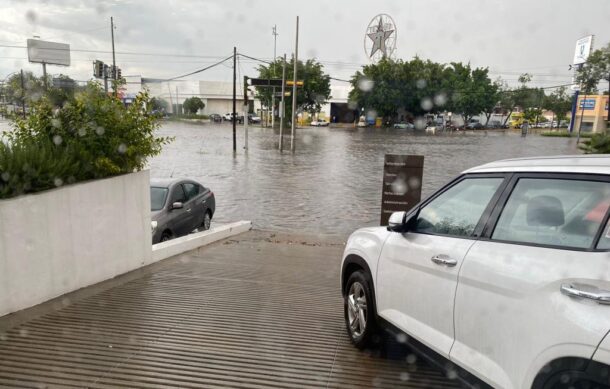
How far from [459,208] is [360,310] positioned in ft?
4.20

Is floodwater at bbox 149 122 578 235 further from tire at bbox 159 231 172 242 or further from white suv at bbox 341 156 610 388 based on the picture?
white suv at bbox 341 156 610 388

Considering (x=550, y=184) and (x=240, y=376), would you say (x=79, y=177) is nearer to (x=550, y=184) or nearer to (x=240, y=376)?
(x=240, y=376)

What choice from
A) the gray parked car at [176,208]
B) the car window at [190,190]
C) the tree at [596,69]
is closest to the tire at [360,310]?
the gray parked car at [176,208]

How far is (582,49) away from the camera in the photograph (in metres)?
65.2

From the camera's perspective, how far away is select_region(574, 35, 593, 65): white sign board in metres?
63.3

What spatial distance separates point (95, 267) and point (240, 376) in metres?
2.74

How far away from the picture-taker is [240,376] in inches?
129

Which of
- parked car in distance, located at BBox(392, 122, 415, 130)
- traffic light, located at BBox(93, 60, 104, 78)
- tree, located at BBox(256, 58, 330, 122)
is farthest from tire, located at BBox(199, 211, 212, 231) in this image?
parked car in distance, located at BBox(392, 122, 415, 130)

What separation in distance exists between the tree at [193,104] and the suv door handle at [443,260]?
10179cm

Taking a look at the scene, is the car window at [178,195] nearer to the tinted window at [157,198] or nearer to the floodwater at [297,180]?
the tinted window at [157,198]

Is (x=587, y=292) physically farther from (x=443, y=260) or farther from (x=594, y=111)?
(x=594, y=111)

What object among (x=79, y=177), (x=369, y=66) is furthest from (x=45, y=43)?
(x=79, y=177)

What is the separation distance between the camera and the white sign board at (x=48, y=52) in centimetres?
7031

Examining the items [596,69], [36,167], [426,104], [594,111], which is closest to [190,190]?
[36,167]
